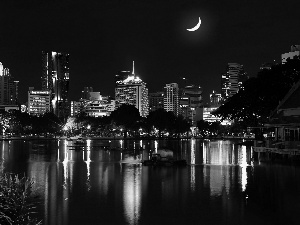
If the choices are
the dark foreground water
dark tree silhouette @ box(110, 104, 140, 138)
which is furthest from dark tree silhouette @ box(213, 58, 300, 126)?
dark tree silhouette @ box(110, 104, 140, 138)

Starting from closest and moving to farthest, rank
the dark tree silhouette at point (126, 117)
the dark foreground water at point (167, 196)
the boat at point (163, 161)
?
the dark foreground water at point (167, 196) → the boat at point (163, 161) → the dark tree silhouette at point (126, 117)

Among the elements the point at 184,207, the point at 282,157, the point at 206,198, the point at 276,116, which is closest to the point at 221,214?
the point at 184,207

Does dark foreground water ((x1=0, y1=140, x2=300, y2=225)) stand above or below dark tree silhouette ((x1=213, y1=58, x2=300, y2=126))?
below

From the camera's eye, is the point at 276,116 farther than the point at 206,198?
Yes

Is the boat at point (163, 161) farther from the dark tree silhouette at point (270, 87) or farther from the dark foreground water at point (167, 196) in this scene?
the dark tree silhouette at point (270, 87)

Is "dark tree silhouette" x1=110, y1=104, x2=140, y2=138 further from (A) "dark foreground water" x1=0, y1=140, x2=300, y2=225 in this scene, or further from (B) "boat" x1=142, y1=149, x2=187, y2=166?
(A) "dark foreground water" x1=0, y1=140, x2=300, y2=225

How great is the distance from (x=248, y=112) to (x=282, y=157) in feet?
96.8

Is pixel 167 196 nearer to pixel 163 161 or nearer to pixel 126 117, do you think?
pixel 163 161

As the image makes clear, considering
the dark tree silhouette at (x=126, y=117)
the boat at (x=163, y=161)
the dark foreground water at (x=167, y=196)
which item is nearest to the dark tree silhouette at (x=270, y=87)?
the boat at (x=163, y=161)

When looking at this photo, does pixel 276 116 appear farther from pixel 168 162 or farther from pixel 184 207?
pixel 184 207

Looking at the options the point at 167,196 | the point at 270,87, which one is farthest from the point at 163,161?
the point at 270,87

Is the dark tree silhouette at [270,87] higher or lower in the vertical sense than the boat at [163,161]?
higher

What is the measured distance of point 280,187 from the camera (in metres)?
22.8

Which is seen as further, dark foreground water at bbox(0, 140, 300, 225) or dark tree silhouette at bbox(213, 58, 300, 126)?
dark tree silhouette at bbox(213, 58, 300, 126)
